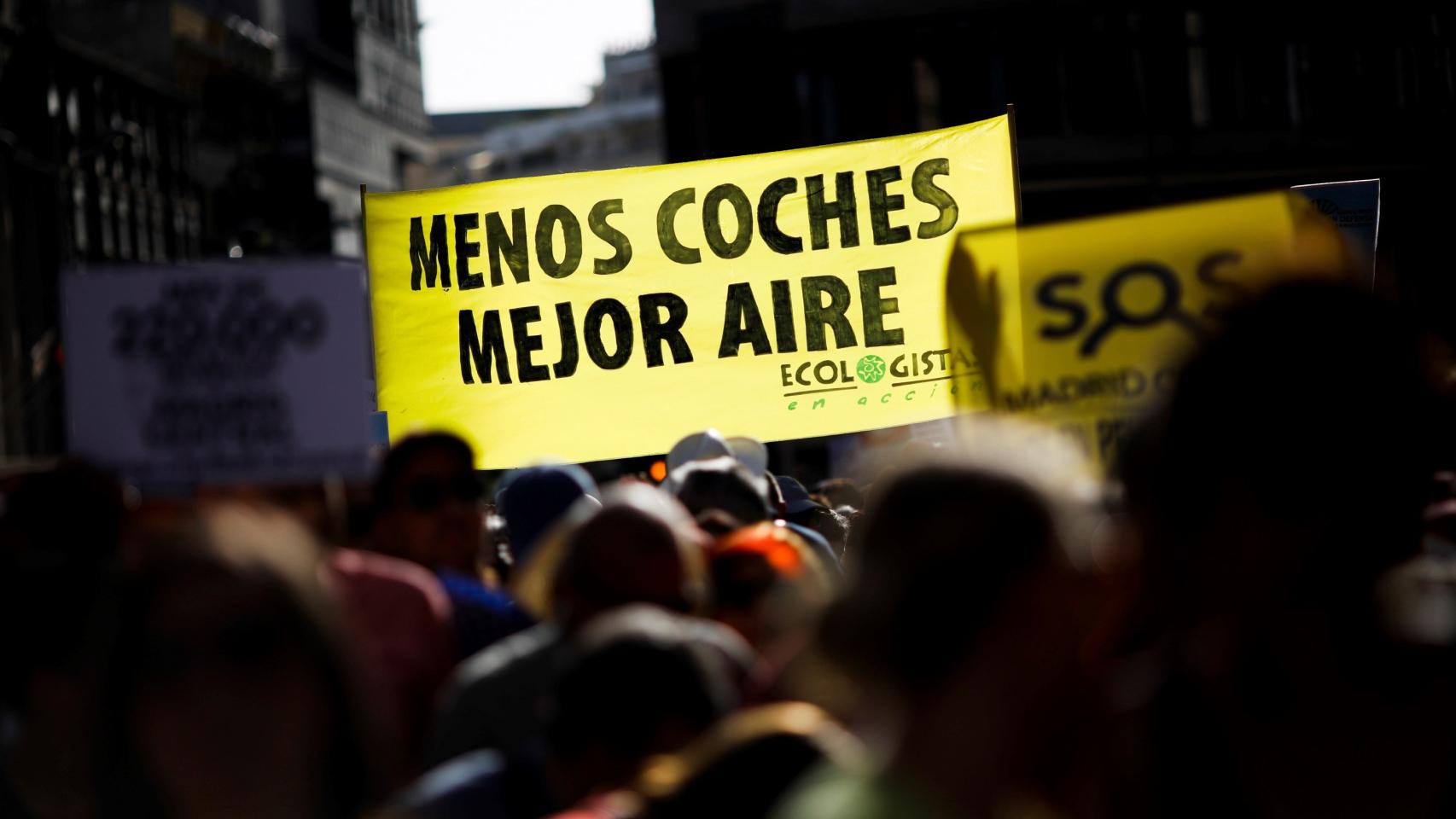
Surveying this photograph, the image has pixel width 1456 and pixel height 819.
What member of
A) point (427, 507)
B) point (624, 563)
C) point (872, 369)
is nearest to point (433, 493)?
point (427, 507)

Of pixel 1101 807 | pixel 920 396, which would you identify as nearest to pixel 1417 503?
pixel 1101 807

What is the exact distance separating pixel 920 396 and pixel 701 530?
282 cm

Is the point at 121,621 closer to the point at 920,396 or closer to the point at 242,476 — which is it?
the point at 242,476

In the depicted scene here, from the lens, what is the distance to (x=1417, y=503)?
3.36 metres

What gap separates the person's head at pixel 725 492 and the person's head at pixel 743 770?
2.72 m

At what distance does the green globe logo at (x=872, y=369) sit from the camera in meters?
8.14

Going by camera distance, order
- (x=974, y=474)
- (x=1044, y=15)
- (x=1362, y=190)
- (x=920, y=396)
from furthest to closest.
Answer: (x=1044, y=15) → (x=1362, y=190) → (x=920, y=396) → (x=974, y=474)

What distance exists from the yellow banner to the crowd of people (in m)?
0.54

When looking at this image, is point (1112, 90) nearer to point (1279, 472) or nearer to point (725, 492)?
point (725, 492)

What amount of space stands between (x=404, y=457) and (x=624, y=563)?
54.8 inches

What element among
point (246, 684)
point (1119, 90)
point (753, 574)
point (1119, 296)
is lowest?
point (753, 574)

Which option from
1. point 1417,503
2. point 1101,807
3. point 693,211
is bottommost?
point 1101,807

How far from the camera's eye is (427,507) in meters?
4.88

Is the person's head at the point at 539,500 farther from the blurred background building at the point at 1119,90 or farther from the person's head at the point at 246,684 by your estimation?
the blurred background building at the point at 1119,90
